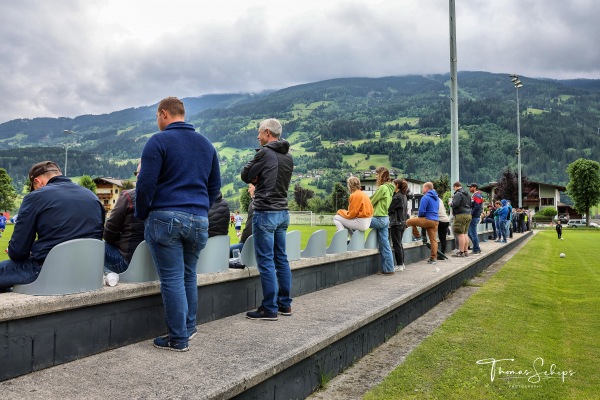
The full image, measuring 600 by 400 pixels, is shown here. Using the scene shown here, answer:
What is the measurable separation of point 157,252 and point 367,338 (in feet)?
8.56

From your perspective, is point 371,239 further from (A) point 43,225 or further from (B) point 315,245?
(A) point 43,225

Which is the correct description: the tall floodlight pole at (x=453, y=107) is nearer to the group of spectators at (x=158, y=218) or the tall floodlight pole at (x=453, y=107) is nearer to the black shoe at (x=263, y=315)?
the black shoe at (x=263, y=315)

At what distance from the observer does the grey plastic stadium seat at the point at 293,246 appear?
6.56 m

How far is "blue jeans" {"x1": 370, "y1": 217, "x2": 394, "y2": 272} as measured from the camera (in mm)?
9648

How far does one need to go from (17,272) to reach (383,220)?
6857 mm

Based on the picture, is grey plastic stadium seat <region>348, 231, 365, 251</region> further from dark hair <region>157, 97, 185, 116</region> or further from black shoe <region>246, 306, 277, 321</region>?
Result: dark hair <region>157, 97, 185, 116</region>

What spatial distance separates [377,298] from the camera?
262 inches

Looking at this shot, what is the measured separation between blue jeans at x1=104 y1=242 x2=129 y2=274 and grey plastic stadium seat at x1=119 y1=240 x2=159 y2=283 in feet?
0.96

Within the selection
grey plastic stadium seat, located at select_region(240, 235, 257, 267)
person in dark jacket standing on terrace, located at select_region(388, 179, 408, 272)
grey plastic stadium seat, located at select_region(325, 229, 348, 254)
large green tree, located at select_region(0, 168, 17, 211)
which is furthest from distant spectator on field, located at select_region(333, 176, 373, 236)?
large green tree, located at select_region(0, 168, 17, 211)

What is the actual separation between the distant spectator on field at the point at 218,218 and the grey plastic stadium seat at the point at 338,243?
2.51 meters

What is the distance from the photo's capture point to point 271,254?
5320 millimetres

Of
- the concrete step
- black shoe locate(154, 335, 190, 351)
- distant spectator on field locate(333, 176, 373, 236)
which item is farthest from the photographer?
distant spectator on field locate(333, 176, 373, 236)
